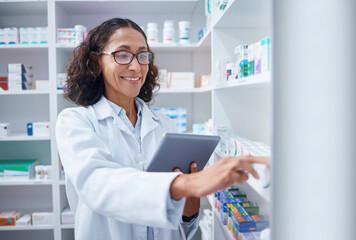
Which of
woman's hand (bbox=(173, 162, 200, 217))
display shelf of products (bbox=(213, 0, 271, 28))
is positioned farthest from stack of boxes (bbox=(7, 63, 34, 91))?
woman's hand (bbox=(173, 162, 200, 217))

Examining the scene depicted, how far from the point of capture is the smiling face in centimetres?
138

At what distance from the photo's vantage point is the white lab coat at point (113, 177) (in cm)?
88

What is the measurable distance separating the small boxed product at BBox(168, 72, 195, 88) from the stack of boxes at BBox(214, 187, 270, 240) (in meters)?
1.24

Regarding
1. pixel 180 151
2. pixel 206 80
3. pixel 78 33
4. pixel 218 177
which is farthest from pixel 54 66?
pixel 218 177

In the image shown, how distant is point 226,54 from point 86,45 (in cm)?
93

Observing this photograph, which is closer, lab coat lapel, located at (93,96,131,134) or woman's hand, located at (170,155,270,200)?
woman's hand, located at (170,155,270,200)

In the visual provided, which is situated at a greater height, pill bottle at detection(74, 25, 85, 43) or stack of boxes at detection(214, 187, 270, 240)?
pill bottle at detection(74, 25, 85, 43)

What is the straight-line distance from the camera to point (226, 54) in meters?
2.06

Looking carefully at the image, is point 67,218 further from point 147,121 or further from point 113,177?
point 113,177

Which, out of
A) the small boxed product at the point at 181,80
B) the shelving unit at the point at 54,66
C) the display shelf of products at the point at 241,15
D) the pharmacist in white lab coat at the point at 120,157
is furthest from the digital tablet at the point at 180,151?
the small boxed product at the point at 181,80

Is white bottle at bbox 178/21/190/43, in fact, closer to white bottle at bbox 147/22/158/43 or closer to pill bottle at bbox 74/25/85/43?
white bottle at bbox 147/22/158/43

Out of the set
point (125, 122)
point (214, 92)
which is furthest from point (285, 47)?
point (214, 92)

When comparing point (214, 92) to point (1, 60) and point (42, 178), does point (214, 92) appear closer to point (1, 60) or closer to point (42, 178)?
point (42, 178)

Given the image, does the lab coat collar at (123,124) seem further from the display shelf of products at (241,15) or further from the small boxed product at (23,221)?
the small boxed product at (23,221)
